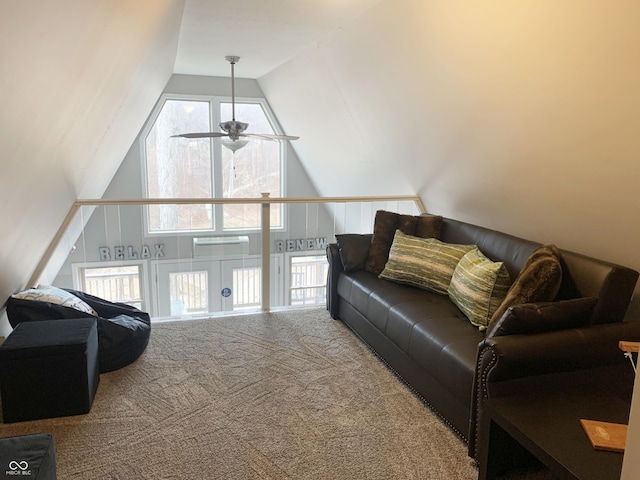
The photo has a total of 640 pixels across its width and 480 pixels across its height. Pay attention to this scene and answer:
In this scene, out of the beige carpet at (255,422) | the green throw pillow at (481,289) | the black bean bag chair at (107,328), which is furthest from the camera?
the black bean bag chair at (107,328)

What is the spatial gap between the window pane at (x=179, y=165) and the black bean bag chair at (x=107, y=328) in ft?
13.9

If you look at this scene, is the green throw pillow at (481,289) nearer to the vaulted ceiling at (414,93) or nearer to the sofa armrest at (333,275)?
the vaulted ceiling at (414,93)

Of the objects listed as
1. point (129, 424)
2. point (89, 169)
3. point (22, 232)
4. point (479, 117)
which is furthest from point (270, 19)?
point (129, 424)

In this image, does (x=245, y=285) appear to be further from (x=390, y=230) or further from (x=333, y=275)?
(x=390, y=230)

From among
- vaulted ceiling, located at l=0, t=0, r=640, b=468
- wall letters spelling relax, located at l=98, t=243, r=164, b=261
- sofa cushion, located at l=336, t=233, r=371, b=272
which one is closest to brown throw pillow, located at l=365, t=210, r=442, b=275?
sofa cushion, located at l=336, t=233, r=371, b=272

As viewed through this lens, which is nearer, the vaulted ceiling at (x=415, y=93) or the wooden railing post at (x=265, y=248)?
the vaulted ceiling at (x=415, y=93)

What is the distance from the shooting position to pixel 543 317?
2.11m

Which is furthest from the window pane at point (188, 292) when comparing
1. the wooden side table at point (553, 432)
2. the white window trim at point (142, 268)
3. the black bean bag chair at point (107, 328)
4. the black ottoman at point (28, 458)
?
the wooden side table at point (553, 432)

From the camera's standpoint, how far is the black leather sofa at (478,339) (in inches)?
78.9

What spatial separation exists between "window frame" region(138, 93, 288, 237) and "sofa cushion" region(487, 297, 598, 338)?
5774 mm

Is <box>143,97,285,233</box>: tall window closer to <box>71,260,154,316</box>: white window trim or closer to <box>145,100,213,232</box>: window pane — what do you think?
<box>145,100,213,232</box>: window pane

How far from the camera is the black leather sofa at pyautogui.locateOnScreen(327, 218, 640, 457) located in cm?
200

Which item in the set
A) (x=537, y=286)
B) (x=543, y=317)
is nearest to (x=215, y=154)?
(x=537, y=286)

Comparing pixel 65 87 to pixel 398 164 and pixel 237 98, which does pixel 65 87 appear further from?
pixel 237 98
